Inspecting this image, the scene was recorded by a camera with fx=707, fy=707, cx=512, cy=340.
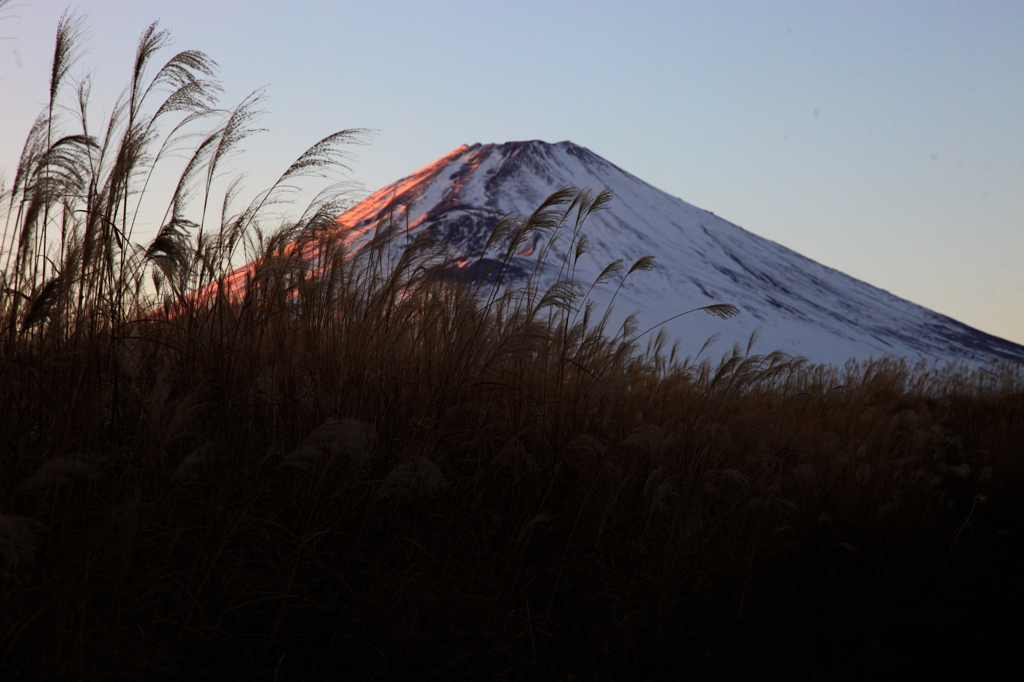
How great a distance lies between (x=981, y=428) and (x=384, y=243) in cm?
568

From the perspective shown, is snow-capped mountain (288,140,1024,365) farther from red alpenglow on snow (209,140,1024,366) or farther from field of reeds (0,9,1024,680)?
field of reeds (0,9,1024,680)

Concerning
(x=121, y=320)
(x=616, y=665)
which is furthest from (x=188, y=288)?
(x=616, y=665)

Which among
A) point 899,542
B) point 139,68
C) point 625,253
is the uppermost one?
point 625,253

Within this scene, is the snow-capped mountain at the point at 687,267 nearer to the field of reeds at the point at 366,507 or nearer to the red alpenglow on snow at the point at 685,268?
the red alpenglow on snow at the point at 685,268

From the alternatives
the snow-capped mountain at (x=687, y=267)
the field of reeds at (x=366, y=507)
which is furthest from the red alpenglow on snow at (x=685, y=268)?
the field of reeds at (x=366, y=507)

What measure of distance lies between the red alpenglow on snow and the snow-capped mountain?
10 cm

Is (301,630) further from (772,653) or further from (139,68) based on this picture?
(139,68)

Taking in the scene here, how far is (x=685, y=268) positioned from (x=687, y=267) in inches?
10.2

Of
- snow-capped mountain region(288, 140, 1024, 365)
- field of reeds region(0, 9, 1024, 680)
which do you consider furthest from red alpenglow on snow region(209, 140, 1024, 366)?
field of reeds region(0, 9, 1024, 680)

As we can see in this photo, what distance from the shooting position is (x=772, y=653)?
2.19m

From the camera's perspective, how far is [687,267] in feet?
135

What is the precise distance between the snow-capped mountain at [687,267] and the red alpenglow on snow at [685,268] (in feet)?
0.34

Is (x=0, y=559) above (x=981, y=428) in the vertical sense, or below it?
below

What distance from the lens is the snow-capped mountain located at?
1491 inches
